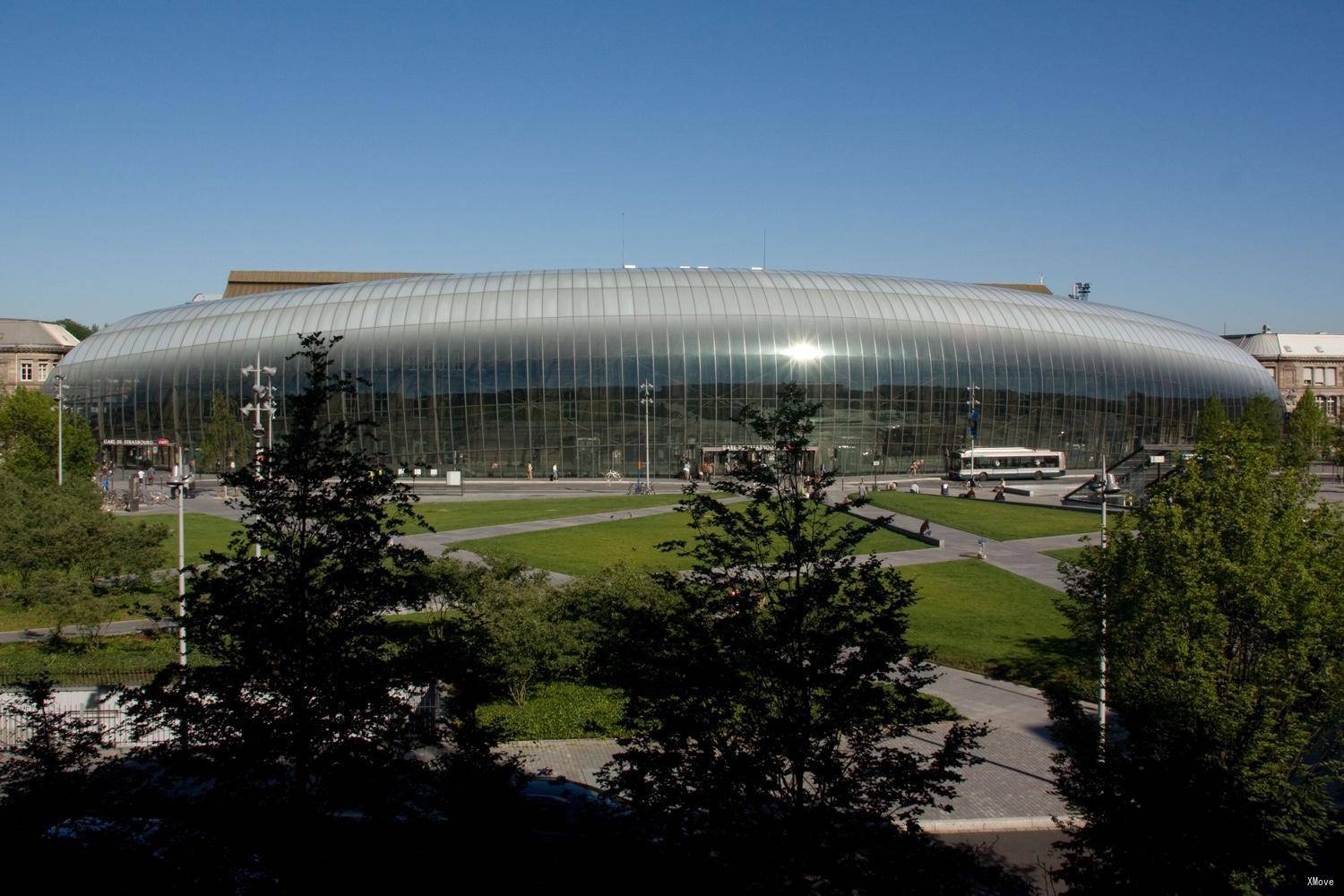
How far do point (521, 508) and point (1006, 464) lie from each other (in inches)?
2021

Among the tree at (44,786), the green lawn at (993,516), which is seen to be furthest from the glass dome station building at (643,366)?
the tree at (44,786)

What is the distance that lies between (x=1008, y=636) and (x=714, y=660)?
71.5 ft

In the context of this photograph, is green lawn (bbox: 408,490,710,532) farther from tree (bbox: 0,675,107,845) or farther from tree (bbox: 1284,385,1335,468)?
tree (bbox: 1284,385,1335,468)

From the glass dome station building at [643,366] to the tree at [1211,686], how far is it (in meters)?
71.3

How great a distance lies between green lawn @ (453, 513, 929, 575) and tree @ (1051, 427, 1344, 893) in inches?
782

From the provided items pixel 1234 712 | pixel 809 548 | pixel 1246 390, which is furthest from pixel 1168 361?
pixel 809 548

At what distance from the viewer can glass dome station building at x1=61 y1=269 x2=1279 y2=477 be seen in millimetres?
92438

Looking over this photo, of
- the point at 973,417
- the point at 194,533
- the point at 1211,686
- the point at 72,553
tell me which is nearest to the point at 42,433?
the point at 194,533

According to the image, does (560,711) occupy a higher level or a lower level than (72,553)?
lower

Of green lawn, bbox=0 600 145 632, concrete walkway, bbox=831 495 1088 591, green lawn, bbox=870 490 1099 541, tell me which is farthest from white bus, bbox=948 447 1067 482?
green lawn, bbox=0 600 145 632

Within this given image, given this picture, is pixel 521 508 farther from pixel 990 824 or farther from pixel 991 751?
pixel 990 824

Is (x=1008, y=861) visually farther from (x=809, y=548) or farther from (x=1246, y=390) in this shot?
(x=1246, y=390)

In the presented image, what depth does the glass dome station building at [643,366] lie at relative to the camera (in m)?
92.4

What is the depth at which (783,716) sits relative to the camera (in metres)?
10.9
